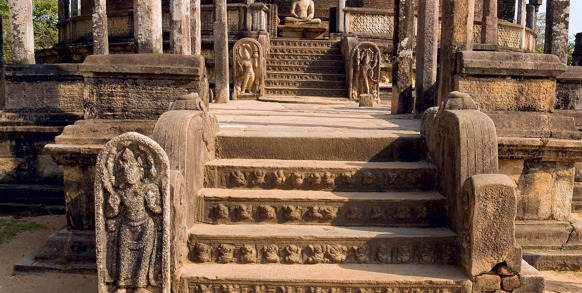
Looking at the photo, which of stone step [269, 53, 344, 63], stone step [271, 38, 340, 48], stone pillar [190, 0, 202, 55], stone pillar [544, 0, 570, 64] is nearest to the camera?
stone pillar [544, 0, 570, 64]

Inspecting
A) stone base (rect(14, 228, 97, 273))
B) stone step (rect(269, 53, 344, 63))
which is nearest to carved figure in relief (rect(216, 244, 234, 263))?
stone base (rect(14, 228, 97, 273))

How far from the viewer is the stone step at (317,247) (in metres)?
3.48

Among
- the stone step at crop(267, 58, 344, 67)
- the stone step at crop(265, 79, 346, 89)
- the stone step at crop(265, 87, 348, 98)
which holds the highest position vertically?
the stone step at crop(267, 58, 344, 67)

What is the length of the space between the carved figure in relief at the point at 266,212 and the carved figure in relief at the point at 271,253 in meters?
0.31

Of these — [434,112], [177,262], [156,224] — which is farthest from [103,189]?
[434,112]

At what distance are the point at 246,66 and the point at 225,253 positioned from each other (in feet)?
26.8

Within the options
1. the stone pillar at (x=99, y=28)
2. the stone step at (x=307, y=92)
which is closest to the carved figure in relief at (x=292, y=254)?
the stone pillar at (x=99, y=28)

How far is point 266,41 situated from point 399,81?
6.91 metres

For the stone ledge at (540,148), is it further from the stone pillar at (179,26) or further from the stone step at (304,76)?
the stone step at (304,76)

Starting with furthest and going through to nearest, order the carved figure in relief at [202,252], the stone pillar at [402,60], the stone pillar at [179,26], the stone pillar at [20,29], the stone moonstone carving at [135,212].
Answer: the stone pillar at [402,60] → the stone pillar at [20,29] → the stone pillar at [179,26] → the carved figure in relief at [202,252] → the stone moonstone carving at [135,212]

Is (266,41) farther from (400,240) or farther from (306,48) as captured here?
(400,240)

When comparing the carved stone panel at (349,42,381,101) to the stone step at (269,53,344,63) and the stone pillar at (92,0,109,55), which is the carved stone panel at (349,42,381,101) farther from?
the stone pillar at (92,0,109,55)

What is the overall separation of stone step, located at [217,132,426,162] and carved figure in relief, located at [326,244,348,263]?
1.00m

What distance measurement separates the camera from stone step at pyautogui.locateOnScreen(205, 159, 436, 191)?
3967mm
